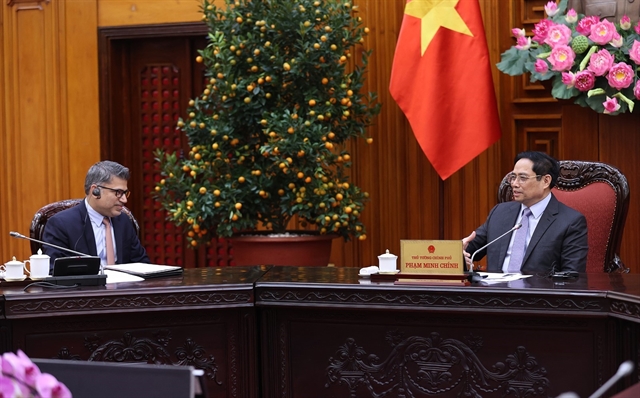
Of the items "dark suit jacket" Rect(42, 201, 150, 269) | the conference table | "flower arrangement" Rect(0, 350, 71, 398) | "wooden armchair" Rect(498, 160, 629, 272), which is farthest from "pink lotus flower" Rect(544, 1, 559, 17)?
"flower arrangement" Rect(0, 350, 71, 398)

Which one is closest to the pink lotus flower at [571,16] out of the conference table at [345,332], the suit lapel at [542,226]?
the suit lapel at [542,226]

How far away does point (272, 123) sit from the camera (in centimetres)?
490

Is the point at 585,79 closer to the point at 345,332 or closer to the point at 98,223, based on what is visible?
the point at 345,332

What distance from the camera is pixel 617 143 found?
4.63 metres

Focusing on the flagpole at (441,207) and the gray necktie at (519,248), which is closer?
the gray necktie at (519,248)

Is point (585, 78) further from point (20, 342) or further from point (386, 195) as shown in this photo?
point (20, 342)

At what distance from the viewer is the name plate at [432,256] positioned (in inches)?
118

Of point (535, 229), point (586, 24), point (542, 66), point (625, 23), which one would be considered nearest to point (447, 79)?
point (542, 66)

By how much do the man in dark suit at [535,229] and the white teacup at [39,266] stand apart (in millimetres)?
1638

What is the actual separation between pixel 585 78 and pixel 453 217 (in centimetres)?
160

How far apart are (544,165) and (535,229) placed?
29 cm

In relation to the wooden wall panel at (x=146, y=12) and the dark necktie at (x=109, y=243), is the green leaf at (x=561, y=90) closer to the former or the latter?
the dark necktie at (x=109, y=243)

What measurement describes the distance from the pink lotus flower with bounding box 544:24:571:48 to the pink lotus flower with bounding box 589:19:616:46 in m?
0.14

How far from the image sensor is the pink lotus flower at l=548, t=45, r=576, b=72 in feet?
14.1
